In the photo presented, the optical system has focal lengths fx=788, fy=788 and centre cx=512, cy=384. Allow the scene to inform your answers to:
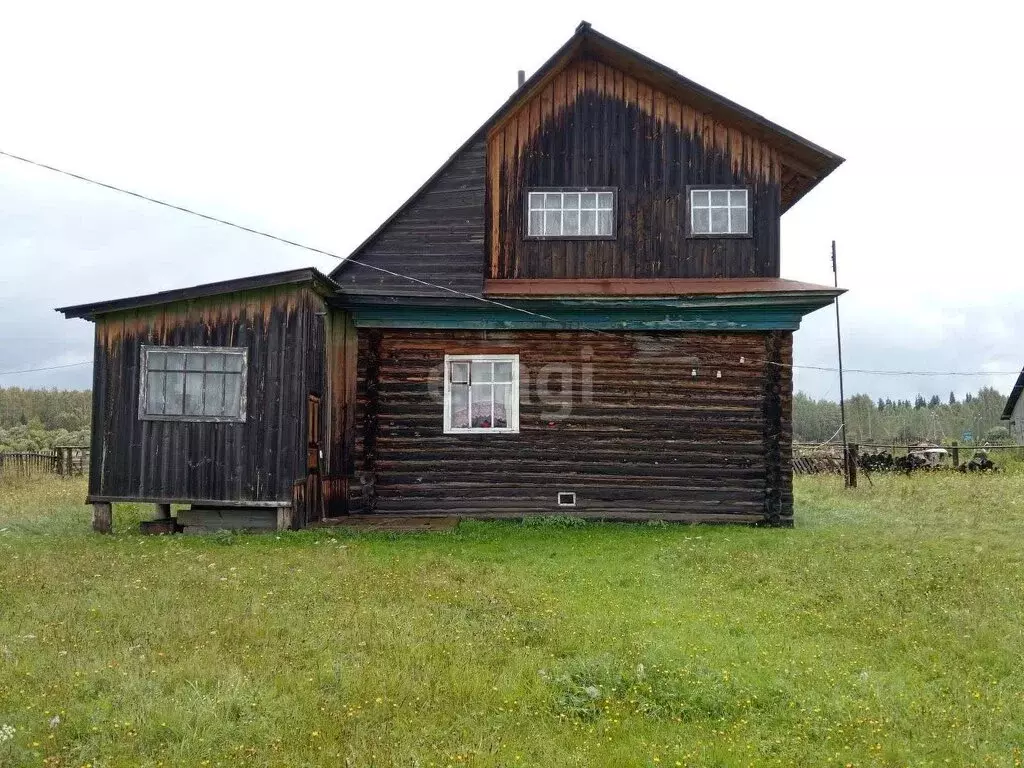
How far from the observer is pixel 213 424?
1377cm

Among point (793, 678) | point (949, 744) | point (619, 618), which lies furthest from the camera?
point (619, 618)

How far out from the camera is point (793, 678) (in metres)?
6.44

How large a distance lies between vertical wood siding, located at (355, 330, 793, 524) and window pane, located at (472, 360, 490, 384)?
29 cm


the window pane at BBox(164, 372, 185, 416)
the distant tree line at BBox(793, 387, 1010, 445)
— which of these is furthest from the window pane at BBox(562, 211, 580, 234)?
the distant tree line at BBox(793, 387, 1010, 445)

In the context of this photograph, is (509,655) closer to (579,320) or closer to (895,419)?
(579,320)

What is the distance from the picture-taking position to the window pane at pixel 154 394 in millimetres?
13984

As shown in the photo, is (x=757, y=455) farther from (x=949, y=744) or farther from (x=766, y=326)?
(x=949, y=744)

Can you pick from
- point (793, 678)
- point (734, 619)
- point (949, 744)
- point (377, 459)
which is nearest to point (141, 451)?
point (377, 459)

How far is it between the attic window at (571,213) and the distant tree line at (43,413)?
58558 millimetres

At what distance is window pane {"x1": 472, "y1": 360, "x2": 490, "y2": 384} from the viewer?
15672 millimetres

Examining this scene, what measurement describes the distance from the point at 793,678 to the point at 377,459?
34.3 feet

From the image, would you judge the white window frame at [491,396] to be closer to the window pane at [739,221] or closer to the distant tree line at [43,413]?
the window pane at [739,221]

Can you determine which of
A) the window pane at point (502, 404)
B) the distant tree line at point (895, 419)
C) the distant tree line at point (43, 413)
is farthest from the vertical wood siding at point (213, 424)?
the distant tree line at point (895, 419)

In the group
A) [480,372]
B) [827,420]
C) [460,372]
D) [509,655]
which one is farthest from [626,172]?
[827,420]
